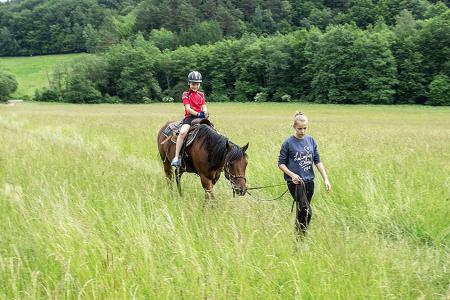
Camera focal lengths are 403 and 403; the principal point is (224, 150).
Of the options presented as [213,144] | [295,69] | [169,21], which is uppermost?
[169,21]

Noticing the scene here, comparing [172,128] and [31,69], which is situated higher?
[31,69]

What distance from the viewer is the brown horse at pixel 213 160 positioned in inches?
247

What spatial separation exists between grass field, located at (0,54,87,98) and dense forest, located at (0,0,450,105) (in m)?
5.83

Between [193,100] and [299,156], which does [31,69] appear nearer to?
[193,100]

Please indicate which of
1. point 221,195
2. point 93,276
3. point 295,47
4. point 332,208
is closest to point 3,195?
point 93,276

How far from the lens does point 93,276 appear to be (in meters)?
3.30

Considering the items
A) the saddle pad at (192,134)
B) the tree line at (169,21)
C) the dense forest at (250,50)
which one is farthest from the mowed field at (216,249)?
the tree line at (169,21)

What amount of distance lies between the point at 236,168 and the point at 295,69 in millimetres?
66719

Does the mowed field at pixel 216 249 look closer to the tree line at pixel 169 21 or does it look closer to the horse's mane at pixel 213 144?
the horse's mane at pixel 213 144

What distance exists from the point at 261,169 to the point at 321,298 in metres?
6.15

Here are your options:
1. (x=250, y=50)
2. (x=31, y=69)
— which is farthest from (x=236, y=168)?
(x=31, y=69)

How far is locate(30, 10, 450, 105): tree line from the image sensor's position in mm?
58250

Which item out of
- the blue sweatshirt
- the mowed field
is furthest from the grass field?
the blue sweatshirt

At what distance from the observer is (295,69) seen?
70312mm
